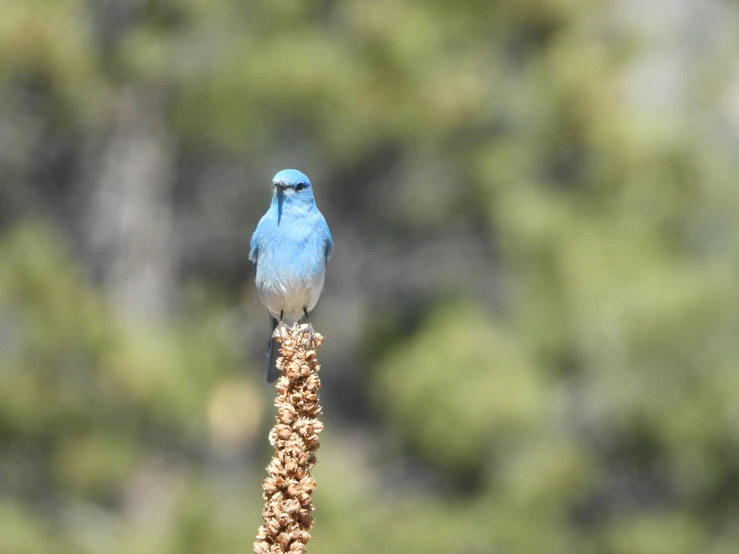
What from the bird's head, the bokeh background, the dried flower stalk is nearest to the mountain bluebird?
the bird's head

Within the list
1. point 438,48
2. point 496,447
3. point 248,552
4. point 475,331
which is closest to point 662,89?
point 438,48

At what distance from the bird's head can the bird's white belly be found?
28cm

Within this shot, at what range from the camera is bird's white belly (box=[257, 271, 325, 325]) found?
3.76 m

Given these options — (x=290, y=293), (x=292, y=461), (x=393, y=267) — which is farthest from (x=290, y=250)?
(x=393, y=267)

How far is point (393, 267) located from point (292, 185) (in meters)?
5.31

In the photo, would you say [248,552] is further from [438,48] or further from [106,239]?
[438,48]

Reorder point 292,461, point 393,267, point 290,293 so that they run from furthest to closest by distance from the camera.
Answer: point 393,267 < point 290,293 < point 292,461

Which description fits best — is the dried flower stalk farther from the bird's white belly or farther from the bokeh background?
the bokeh background

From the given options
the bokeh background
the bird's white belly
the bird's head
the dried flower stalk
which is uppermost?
the bokeh background

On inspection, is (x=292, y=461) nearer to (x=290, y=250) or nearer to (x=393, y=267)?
(x=290, y=250)

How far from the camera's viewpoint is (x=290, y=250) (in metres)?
3.80

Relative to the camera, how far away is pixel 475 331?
812cm

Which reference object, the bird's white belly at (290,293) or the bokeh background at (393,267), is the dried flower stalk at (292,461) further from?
the bokeh background at (393,267)

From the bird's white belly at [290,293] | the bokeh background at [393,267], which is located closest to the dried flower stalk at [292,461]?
the bird's white belly at [290,293]
